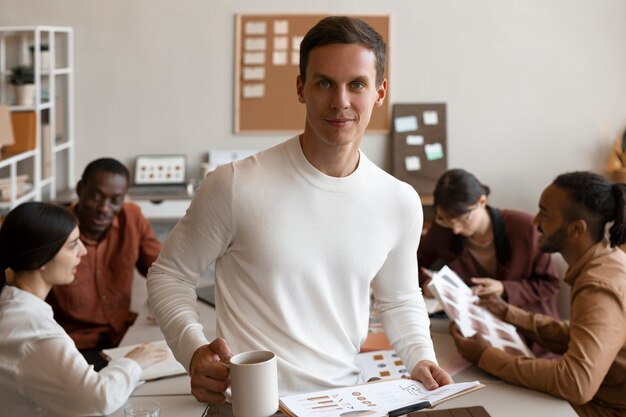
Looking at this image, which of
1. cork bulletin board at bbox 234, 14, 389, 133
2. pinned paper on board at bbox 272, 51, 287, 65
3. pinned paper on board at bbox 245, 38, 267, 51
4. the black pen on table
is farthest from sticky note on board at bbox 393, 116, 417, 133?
the black pen on table

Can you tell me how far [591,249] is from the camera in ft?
7.69

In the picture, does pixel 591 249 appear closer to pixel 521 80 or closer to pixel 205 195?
pixel 205 195

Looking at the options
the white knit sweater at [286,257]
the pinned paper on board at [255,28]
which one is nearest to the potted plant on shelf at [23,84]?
the pinned paper on board at [255,28]

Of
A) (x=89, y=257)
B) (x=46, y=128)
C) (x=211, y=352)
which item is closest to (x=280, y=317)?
(x=211, y=352)

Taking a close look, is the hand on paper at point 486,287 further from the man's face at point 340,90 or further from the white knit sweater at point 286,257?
the man's face at point 340,90

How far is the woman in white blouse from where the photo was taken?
78.4 inches

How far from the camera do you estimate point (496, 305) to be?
104 inches

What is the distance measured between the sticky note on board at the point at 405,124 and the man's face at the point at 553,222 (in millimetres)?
3235

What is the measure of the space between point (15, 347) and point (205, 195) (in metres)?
0.87

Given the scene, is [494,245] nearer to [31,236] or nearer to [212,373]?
[31,236]

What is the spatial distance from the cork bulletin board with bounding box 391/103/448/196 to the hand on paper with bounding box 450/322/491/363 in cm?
336

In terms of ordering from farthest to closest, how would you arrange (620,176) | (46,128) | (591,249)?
(620,176) < (46,128) < (591,249)

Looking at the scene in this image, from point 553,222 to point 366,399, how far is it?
1270mm

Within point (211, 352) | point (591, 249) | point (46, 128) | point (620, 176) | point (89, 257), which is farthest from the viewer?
point (620, 176)
